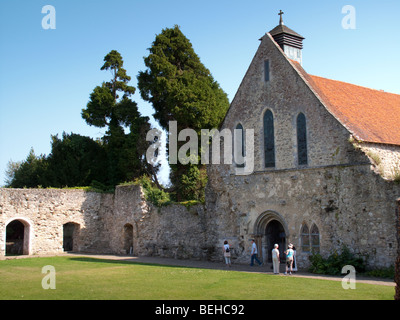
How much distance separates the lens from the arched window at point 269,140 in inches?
870

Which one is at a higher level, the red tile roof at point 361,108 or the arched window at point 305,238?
the red tile roof at point 361,108

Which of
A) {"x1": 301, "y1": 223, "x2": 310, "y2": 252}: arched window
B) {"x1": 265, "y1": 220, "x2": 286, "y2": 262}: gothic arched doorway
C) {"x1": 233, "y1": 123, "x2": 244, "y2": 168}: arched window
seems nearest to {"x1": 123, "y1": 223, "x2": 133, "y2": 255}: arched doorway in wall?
{"x1": 233, "y1": 123, "x2": 244, "y2": 168}: arched window

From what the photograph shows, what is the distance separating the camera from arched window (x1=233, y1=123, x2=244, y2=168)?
2350cm

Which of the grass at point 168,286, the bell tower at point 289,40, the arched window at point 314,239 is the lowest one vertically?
the grass at point 168,286

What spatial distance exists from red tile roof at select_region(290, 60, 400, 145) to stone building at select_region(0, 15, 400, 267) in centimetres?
9

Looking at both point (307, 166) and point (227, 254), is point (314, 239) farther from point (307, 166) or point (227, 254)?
point (227, 254)

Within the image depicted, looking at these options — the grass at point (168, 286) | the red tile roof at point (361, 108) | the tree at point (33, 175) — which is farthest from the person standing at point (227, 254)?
the tree at point (33, 175)

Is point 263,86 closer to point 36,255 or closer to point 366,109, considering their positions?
point 366,109

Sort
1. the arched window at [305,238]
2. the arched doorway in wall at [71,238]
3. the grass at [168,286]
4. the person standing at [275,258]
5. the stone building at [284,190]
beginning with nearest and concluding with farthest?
the grass at [168,286] < the person standing at [275,258] < the stone building at [284,190] < the arched window at [305,238] < the arched doorway in wall at [71,238]

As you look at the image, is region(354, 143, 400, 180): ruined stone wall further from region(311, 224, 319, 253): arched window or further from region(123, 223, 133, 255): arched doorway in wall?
region(123, 223, 133, 255): arched doorway in wall

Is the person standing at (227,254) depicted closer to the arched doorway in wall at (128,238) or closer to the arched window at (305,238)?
the arched window at (305,238)

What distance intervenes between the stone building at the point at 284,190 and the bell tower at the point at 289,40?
0.18 feet

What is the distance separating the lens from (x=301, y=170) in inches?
811

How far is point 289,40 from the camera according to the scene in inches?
933
